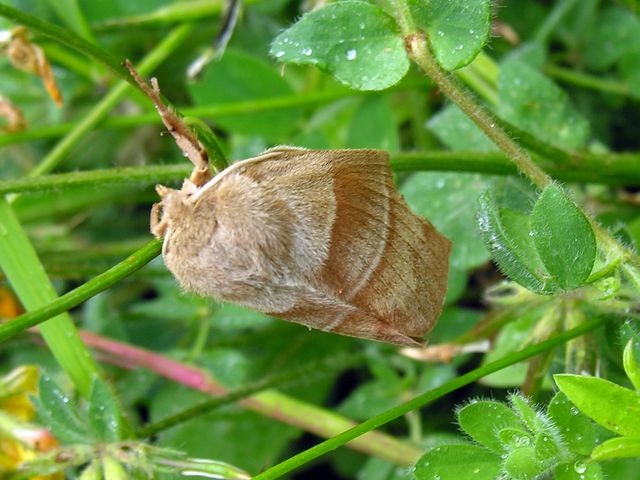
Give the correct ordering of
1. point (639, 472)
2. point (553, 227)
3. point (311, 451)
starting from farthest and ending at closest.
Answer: point (639, 472)
point (311, 451)
point (553, 227)

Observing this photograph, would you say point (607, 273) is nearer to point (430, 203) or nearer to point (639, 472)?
point (639, 472)

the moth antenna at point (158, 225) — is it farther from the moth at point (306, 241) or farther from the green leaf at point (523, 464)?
the green leaf at point (523, 464)

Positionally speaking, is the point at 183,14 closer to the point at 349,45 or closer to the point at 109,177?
the point at 109,177

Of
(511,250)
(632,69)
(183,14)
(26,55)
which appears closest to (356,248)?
(511,250)

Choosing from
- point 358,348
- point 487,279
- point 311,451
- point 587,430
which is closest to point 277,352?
point 358,348

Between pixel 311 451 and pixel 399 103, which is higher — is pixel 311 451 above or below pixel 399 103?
below

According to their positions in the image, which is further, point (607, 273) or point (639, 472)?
point (639, 472)
